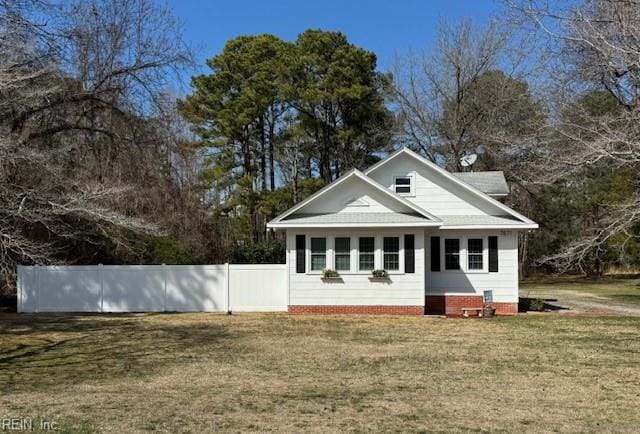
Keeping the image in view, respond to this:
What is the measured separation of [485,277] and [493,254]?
85 cm

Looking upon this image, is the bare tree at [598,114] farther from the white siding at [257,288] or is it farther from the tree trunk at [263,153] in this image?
the tree trunk at [263,153]

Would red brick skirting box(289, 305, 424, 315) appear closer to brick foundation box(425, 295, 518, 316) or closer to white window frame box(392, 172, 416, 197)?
brick foundation box(425, 295, 518, 316)

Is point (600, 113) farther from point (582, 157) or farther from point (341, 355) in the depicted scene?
point (341, 355)

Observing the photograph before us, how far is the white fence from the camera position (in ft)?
69.2

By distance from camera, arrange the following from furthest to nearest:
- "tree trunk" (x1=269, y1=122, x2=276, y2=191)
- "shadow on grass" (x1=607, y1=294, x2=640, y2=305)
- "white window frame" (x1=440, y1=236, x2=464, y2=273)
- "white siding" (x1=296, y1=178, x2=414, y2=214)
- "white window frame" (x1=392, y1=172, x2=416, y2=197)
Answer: "tree trunk" (x1=269, y1=122, x2=276, y2=191) < "shadow on grass" (x1=607, y1=294, x2=640, y2=305) < "white window frame" (x1=392, y1=172, x2=416, y2=197) < "white window frame" (x1=440, y1=236, x2=464, y2=273) < "white siding" (x1=296, y1=178, x2=414, y2=214)

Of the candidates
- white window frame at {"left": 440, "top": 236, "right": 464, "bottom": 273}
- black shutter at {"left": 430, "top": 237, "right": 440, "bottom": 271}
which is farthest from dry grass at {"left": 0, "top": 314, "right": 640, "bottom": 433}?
black shutter at {"left": 430, "top": 237, "right": 440, "bottom": 271}

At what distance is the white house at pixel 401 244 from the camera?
2008cm

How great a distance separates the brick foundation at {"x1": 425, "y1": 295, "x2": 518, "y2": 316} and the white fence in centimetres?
515

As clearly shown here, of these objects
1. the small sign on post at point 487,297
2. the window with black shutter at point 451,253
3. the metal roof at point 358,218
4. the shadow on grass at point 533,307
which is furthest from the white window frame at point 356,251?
the shadow on grass at point 533,307

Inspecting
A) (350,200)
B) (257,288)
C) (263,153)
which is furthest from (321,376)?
(263,153)

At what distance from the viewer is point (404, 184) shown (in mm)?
22672

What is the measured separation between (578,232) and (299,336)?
115 ft

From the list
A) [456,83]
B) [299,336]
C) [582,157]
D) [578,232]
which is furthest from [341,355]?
[578,232]

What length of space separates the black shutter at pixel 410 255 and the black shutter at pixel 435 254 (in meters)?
1.87
